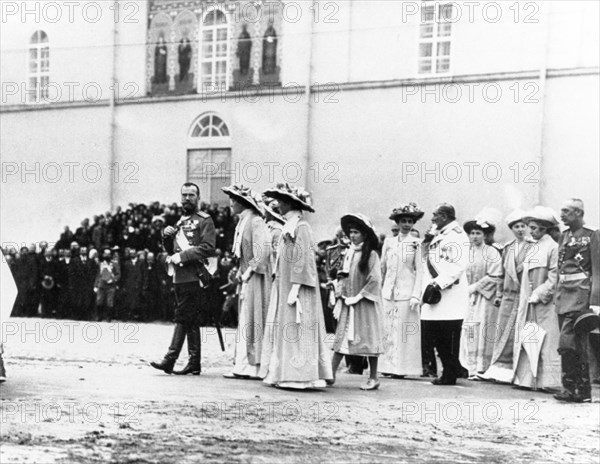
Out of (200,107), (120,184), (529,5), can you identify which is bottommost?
(120,184)

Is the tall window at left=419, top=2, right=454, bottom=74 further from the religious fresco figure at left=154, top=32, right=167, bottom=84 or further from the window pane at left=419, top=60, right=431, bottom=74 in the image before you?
the religious fresco figure at left=154, top=32, right=167, bottom=84

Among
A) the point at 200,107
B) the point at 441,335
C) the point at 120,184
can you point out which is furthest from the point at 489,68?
the point at 441,335

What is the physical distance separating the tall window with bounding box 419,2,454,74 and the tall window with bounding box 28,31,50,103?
371 inches

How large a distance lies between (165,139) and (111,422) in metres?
22.1

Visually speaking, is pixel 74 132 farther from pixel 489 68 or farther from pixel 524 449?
pixel 524 449

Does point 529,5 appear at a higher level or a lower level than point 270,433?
higher

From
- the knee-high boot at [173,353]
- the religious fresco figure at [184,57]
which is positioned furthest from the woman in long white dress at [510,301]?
the religious fresco figure at [184,57]

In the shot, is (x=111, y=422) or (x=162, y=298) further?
(x=162, y=298)

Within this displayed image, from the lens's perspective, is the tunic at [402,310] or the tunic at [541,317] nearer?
the tunic at [541,317]

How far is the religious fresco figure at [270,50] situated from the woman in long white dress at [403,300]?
50.4 feet

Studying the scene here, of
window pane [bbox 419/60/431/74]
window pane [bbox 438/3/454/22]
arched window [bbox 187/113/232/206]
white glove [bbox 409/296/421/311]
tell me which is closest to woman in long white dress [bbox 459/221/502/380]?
white glove [bbox 409/296/421/311]

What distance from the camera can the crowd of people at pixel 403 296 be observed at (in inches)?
382

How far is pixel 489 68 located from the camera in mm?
23328

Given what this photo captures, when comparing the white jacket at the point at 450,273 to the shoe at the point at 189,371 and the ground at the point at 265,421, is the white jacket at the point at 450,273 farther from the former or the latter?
the shoe at the point at 189,371
